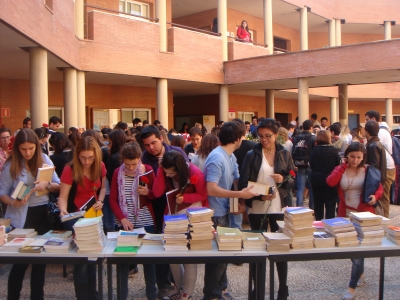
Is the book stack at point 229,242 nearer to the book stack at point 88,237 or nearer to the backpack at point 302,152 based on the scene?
the book stack at point 88,237

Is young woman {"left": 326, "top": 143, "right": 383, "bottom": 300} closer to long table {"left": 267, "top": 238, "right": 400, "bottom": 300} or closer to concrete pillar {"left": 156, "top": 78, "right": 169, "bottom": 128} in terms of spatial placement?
long table {"left": 267, "top": 238, "right": 400, "bottom": 300}

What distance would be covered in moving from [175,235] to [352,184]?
2262 mm

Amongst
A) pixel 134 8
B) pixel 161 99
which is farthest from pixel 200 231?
pixel 134 8

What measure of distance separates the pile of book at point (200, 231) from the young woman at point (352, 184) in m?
1.90

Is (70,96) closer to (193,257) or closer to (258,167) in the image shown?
(258,167)

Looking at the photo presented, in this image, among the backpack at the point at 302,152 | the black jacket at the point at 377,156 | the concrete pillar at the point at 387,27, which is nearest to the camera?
the black jacket at the point at 377,156

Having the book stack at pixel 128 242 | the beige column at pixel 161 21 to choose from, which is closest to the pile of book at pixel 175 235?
the book stack at pixel 128 242

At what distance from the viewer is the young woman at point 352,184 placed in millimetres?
4750

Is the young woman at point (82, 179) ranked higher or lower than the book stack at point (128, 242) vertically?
higher

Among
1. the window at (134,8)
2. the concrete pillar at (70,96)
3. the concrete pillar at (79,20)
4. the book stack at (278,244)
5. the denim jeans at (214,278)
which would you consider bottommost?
→ the denim jeans at (214,278)

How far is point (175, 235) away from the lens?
12.3 ft

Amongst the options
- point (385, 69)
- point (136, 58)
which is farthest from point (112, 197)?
point (385, 69)

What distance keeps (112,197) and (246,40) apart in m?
16.3

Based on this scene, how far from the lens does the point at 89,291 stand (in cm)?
393
